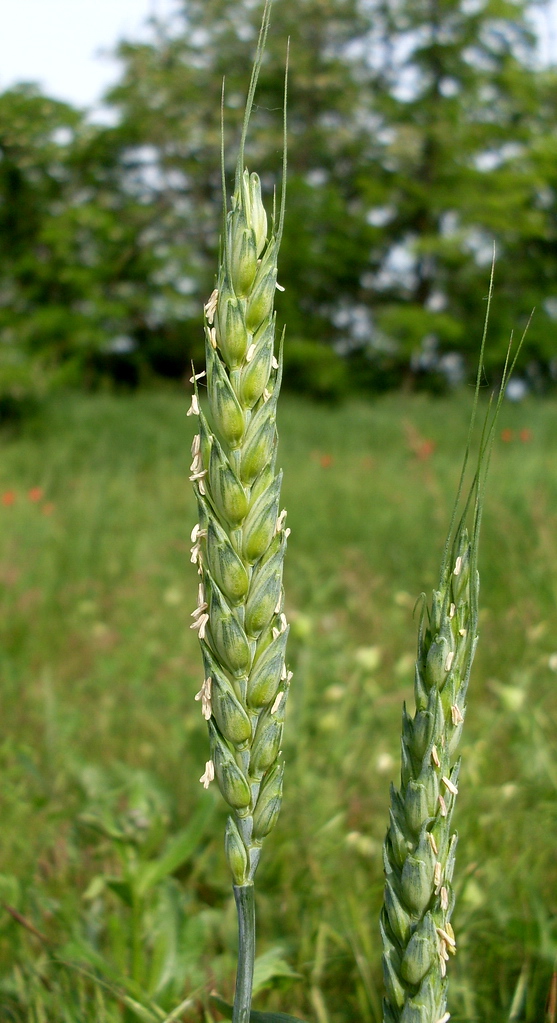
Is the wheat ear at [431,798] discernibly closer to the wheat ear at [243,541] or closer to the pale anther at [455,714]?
the pale anther at [455,714]

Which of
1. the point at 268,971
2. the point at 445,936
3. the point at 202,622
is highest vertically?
the point at 202,622

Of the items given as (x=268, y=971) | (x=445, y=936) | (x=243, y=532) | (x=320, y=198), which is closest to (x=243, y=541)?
(x=243, y=532)

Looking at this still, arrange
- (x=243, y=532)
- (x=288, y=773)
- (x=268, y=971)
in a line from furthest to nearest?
(x=288, y=773)
(x=268, y=971)
(x=243, y=532)

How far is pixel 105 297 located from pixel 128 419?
20.9 feet

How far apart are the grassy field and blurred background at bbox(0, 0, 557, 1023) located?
1 centimetres

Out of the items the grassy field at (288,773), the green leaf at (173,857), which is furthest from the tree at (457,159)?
the green leaf at (173,857)

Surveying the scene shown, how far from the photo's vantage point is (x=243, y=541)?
2.21 feet

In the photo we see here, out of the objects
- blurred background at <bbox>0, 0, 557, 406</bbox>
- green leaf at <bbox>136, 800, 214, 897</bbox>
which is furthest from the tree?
green leaf at <bbox>136, 800, 214, 897</bbox>

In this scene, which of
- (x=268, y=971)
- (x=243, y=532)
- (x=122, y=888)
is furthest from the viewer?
(x=122, y=888)

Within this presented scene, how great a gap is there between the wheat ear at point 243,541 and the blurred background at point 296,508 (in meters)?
0.30

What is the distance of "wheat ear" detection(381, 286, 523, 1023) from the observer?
2.28 ft

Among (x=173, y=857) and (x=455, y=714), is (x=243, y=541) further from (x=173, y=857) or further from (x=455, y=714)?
(x=173, y=857)

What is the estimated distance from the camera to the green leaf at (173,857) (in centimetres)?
144

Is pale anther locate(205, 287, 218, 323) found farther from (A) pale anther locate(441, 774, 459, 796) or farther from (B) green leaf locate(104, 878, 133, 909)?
(B) green leaf locate(104, 878, 133, 909)
